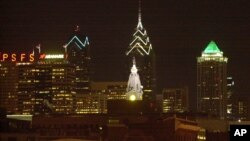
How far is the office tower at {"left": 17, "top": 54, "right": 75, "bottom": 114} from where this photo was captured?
136m

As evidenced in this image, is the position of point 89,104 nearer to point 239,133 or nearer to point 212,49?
point 212,49

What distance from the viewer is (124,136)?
77.6 m

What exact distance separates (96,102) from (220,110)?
97.7 feet

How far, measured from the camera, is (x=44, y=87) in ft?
462

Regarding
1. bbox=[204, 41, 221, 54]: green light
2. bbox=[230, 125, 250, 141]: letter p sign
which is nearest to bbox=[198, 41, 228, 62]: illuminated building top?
bbox=[204, 41, 221, 54]: green light

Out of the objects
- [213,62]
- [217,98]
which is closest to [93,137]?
[217,98]

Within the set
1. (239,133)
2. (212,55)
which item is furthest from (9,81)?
(239,133)

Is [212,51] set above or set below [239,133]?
above

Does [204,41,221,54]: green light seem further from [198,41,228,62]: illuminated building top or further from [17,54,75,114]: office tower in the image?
[17,54,75,114]: office tower

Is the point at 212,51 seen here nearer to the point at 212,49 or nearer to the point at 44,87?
the point at 212,49

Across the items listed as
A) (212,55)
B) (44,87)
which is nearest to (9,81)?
(44,87)

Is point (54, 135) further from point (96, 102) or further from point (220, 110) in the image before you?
point (220, 110)

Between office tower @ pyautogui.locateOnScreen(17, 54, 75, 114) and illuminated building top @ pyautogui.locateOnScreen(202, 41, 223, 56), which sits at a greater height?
illuminated building top @ pyautogui.locateOnScreen(202, 41, 223, 56)

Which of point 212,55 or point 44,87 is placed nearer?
point 44,87
